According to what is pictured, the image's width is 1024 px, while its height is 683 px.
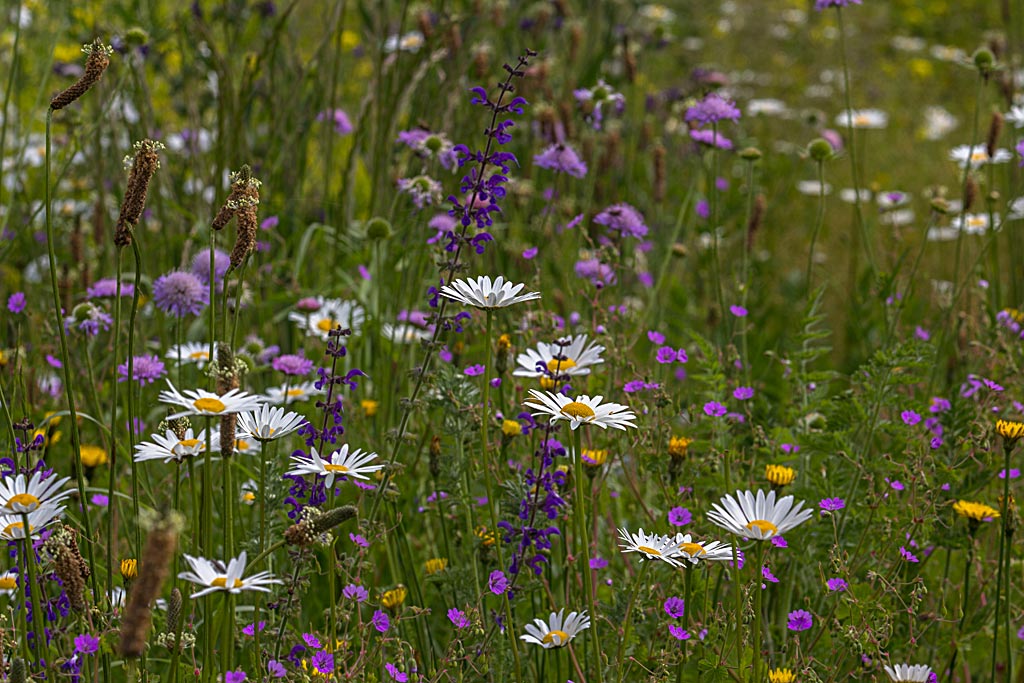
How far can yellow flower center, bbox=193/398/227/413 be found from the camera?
91 cm

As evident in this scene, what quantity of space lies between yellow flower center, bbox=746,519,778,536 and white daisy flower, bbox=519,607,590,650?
0.71ft

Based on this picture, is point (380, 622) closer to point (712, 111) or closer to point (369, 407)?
point (369, 407)

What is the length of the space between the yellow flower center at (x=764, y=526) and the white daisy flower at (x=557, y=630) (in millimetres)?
216

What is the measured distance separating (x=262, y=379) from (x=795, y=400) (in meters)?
1.14

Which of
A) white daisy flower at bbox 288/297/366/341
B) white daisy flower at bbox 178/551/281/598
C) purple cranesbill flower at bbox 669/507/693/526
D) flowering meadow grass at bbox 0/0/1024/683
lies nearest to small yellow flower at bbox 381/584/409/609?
flowering meadow grass at bbox 0/0/1024/683

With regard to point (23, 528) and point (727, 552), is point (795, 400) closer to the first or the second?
point (727, 552)

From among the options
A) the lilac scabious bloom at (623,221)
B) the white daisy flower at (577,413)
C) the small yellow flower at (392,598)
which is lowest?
the small yellow flower at (392,598)

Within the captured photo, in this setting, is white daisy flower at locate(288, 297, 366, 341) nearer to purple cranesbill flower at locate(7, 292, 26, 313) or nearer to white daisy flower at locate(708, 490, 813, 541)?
purple cranesbill flower at locate(7, 292, 26, 313)

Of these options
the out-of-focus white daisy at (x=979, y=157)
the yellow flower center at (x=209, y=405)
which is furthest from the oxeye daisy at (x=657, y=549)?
the out-of-focus white daisy at (x=979, y=157)

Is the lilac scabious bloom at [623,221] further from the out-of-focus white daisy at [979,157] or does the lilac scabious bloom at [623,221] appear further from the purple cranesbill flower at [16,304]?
the purple cranesbill flower at [16,304]

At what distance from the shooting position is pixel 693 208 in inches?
133

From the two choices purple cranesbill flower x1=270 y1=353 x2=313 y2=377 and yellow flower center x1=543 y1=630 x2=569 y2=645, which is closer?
yellow flower center x1=543 y1=630 x2=569 y2=645

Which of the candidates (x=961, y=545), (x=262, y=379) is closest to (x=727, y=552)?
(x=961, y=545)

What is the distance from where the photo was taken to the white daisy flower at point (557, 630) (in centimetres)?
117
